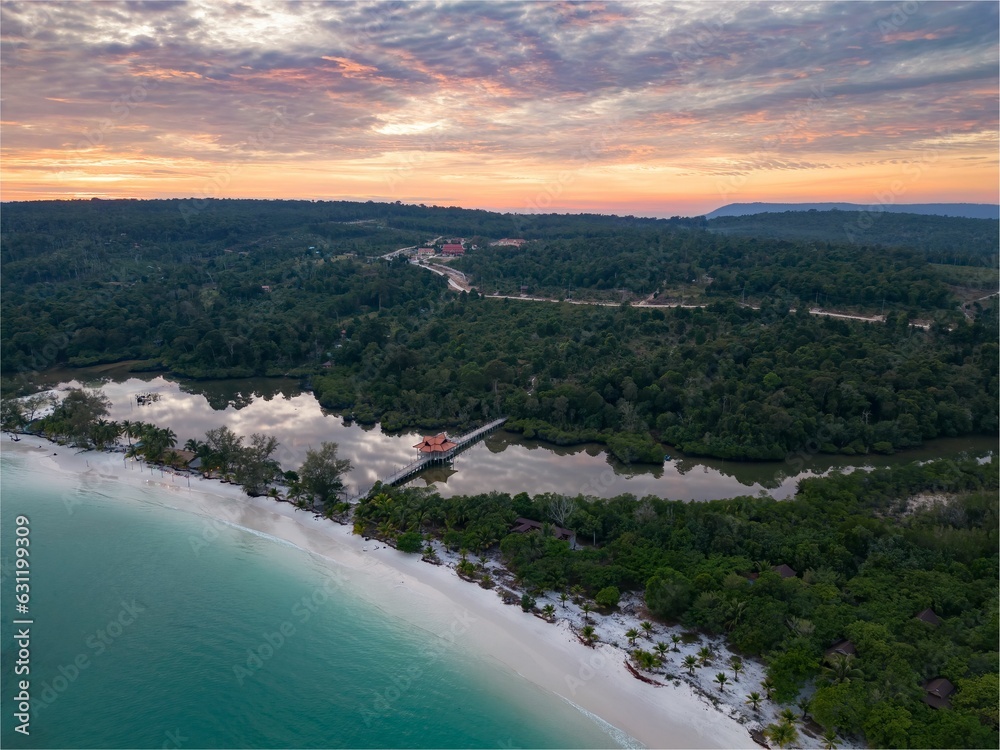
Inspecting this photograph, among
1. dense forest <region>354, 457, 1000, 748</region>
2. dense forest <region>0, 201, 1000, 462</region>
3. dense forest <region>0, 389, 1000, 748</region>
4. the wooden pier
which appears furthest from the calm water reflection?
dense forest <region>354, 457, 1000, 748</region>

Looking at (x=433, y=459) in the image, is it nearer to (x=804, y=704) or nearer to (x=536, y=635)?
(x=536, y=635)

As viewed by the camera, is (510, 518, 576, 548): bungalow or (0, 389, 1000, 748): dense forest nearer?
(0, 389, 1000, 748): dense forest

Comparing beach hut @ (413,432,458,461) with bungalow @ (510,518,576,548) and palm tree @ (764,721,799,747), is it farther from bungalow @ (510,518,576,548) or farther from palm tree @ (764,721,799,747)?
palm tree @ (764,721,799,747)

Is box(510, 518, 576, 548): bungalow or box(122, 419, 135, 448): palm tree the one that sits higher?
box(122, 419, 135, 448): palm tree

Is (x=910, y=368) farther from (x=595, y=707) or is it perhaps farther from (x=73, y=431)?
(x=73, y=431)

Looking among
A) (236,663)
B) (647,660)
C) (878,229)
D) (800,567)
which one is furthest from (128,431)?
(878,229)

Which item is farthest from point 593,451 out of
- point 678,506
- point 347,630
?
point 347,630

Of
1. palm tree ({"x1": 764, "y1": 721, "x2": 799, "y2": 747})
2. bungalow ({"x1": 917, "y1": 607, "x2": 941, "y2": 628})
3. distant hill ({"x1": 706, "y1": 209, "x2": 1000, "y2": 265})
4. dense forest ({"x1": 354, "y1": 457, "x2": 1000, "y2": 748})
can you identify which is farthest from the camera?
distant hill ({"x1": 706, "y1": 209, "x2": 1000, "y2": 265})
